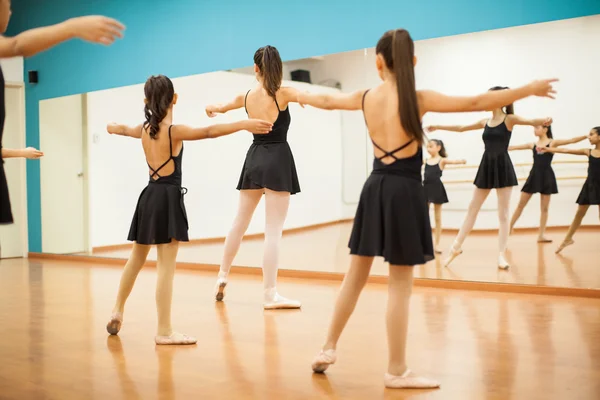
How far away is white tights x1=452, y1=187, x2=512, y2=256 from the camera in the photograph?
5223mm

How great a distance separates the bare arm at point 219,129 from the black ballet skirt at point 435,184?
A: 2.61 meters

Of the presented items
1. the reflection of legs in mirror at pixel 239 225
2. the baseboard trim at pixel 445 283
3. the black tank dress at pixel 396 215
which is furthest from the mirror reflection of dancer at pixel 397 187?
the baseboard trim at pixel 445 283

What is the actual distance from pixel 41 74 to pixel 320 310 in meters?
5.67

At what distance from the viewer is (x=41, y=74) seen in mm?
8266

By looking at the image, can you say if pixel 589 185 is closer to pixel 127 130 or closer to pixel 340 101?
pixel 340 101

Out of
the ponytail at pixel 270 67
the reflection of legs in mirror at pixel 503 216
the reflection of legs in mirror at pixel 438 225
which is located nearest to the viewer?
the ponytail at pixel 270 67

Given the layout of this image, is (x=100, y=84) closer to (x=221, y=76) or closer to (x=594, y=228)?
(x=221, y=76)

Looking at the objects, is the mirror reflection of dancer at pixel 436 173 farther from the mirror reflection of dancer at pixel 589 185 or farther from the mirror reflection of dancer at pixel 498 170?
the mirror reflection of dancer at pixel 589 185

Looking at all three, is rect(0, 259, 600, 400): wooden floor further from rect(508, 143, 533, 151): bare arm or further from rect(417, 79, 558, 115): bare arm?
rect(508, 143, 533, 151): bare arm

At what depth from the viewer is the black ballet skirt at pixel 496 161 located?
16.9 ft

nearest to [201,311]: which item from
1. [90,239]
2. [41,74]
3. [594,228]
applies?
[594,228]

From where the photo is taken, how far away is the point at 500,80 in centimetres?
513

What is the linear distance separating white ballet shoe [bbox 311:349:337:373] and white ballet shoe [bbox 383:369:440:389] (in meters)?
0.28

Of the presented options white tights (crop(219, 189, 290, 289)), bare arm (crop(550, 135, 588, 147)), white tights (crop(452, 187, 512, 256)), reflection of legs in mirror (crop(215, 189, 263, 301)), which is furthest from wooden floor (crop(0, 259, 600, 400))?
bare arm (crop(550, 135, 588, 147))
